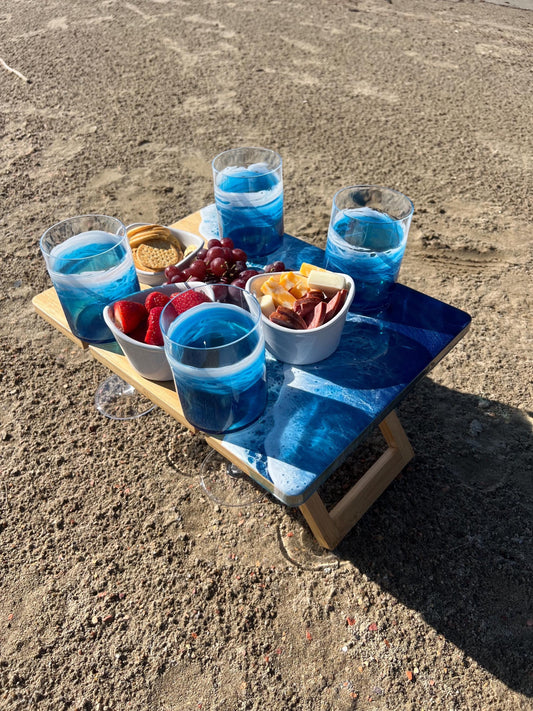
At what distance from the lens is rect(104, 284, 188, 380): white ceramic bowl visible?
1.49 meters

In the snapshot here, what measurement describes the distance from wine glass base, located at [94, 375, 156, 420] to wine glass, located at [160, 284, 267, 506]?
107cm

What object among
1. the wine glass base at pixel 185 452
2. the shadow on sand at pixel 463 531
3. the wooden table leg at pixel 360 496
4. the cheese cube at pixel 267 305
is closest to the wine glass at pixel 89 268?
the cheese cube at pixel 267 305

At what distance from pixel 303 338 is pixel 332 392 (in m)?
0.18

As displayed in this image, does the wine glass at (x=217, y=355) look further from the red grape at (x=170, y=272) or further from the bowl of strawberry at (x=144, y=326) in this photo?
the red grape at (x=170, y=272)

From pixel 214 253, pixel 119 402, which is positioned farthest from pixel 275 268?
pixel 119 402

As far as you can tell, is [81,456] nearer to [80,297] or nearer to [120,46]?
[80,297]

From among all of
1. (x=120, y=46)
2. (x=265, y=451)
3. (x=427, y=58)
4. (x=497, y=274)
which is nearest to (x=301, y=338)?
(x=265, y=451)

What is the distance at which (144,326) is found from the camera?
1571 mm

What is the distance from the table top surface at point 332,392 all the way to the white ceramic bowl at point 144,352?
5 centimetres

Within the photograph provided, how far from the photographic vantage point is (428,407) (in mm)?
2416

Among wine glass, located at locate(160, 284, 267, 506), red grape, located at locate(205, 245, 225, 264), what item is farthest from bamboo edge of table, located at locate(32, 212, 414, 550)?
red grape, located at locate(205, 245, 225, 264)

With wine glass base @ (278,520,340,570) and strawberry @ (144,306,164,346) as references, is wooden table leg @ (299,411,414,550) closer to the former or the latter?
wine glass base @ (278,520,340,570)

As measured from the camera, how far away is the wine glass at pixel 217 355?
126cm

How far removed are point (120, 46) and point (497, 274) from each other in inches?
201
